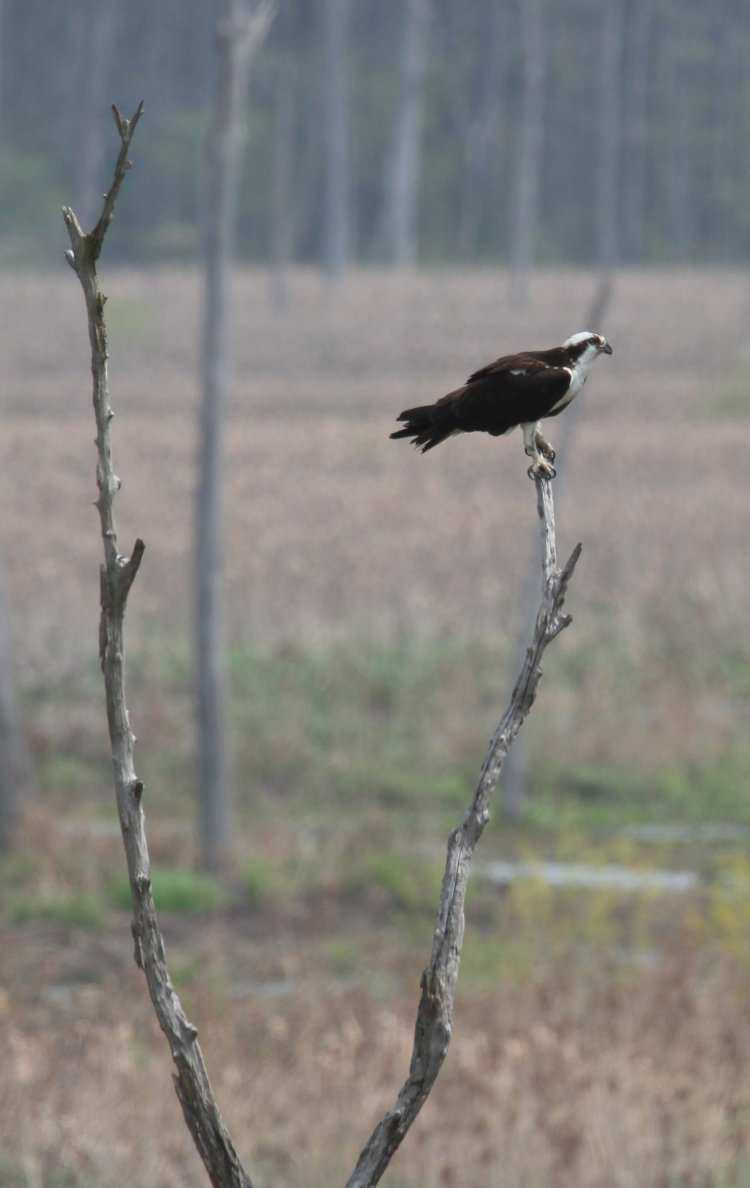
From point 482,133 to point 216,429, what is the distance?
1855 inches

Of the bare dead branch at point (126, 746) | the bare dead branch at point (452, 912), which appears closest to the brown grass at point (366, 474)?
the bare dead branch at point (452, 912)

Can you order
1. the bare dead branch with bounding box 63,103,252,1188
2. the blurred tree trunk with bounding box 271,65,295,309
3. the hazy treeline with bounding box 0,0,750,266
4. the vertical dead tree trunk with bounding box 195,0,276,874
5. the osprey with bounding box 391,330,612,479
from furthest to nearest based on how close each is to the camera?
1. the hazy treeline with bounding box 0,0,750,266
2. the blurred tree trunk with bounding box 271,65,295,309
3. the vertical dead tree trunk with bounding box 195,0,276,874
4. the osprey with bounding box 391,330,612,479
5. the bare dead branch with bounding box 63,103,252,1188

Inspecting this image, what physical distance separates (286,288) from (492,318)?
6.17m

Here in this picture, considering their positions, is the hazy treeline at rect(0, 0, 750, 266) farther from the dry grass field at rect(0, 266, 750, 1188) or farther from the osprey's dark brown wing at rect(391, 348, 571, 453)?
the osprey's dark brown wing at rect(391, 348, 571, 453)

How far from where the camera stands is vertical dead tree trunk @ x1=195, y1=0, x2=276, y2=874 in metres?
8.78

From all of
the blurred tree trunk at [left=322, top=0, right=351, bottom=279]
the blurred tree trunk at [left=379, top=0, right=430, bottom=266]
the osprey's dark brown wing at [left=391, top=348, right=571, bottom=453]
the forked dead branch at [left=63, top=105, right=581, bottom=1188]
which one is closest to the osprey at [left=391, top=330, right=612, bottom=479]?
the osprey's dark brown wing at [left=391, top=348, right=571, bottom=453]

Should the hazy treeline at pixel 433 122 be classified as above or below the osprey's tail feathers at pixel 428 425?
above

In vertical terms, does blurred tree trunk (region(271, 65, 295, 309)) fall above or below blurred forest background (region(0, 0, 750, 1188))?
above

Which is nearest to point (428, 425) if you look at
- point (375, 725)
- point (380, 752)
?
point (380, 752)

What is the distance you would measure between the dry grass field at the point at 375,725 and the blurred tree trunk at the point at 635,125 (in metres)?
24.3

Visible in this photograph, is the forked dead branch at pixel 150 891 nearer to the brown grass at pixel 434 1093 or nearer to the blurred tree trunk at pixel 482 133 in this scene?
the brown grass at pixel 434 1093

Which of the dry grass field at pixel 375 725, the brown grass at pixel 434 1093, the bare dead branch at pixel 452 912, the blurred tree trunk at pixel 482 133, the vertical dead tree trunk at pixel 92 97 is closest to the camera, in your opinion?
the bare dead branch at pixel 452 912

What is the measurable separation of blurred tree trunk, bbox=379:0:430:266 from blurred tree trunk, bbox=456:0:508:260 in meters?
2.19

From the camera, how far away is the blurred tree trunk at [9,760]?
9789mm
